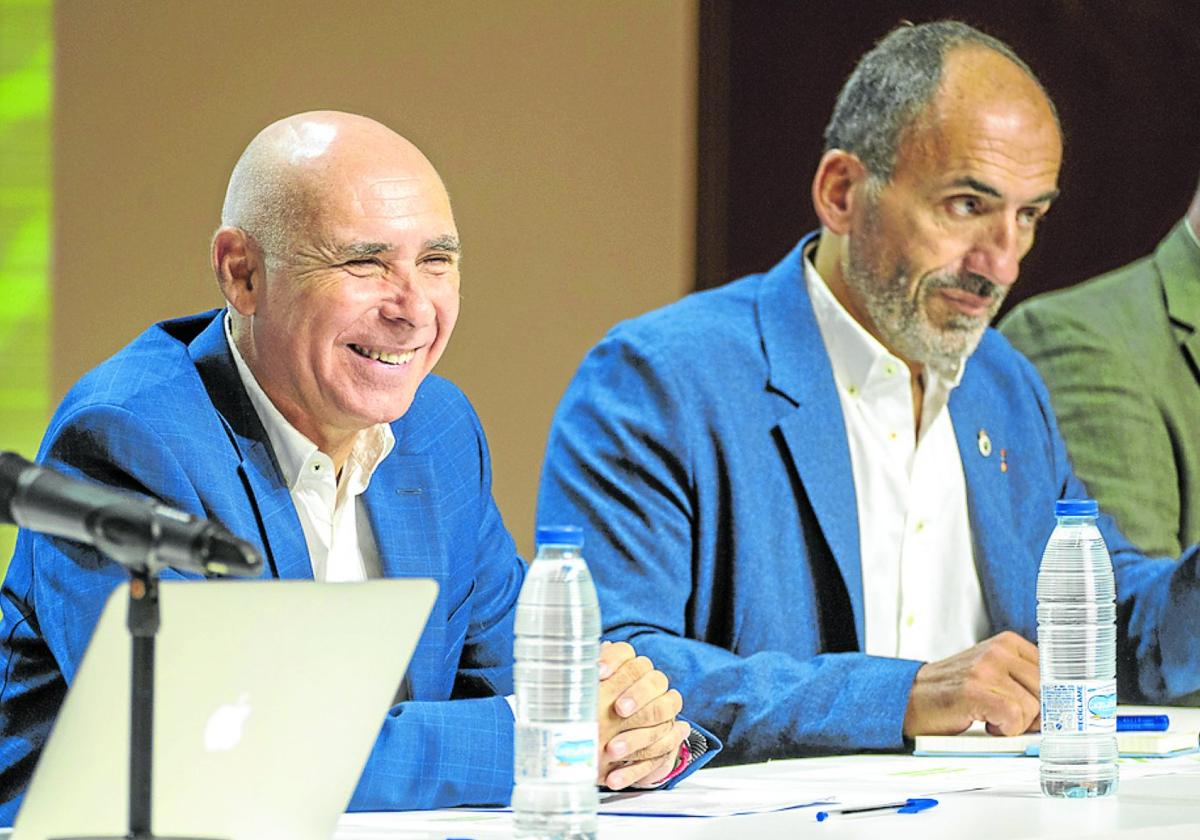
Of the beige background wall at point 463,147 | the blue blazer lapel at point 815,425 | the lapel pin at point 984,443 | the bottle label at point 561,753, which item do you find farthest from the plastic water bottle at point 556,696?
the beige background wall at point 463,147

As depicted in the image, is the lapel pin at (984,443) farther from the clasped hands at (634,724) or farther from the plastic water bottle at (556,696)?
the plastic water bottle at (556,696)

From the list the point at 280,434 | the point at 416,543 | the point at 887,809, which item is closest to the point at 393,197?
the point at 280,434

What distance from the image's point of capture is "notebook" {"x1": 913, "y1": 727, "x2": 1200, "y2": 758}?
2.34 meters

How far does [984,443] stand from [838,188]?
1.58 feet

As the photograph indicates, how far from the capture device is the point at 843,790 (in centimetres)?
203

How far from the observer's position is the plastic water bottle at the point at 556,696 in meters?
1.62

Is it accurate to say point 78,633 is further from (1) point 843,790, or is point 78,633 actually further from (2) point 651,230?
(2) point 651,230

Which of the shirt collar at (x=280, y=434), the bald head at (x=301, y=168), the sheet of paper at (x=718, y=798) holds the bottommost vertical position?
the sheet of paper at (x=718, y=798)

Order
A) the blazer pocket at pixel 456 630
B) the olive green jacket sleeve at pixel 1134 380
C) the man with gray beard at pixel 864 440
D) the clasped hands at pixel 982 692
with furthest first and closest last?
1. the olive green jacket sleeve at pixel 1134 380
2. the man with gray beard at pixel 864 440
3. the clasped hands at pixel 982 692
4. the blazer pocket at pixel 456 630

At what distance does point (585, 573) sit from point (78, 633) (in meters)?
0.50

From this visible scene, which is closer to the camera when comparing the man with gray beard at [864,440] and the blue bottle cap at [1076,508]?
the blue bottle cap at [1076,508]

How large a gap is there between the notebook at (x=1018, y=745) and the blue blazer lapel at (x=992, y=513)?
546 millimetres

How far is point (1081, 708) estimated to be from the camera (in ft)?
6.29

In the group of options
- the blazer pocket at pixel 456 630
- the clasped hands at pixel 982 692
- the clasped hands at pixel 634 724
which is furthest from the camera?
the clasped hands at pixel 982 692
